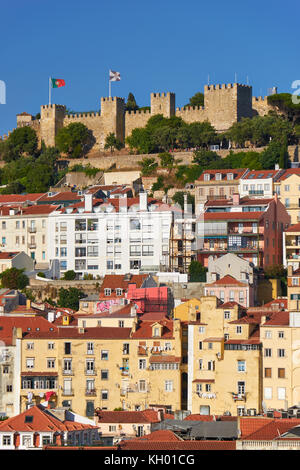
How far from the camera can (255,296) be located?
5972cm

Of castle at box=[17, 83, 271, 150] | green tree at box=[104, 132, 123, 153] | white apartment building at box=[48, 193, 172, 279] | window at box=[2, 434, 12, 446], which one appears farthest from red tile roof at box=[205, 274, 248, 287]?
green tree at box=[104, 132, 123, 153]

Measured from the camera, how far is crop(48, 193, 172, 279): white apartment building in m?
66.9

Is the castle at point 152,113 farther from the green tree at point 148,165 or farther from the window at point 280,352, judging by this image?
the window at point 280,352

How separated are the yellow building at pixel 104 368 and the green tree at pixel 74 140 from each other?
39.8 metres

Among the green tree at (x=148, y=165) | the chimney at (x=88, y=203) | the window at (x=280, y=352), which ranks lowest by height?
the window at (x=280, y=352)

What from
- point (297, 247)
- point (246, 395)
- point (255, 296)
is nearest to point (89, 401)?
point (246, 395)

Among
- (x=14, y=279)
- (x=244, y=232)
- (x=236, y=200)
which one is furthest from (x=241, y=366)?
(x=236, y=200)

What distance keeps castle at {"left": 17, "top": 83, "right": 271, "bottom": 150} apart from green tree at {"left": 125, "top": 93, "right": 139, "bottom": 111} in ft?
15.7

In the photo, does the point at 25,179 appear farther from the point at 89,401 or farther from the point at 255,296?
the point at 89,401

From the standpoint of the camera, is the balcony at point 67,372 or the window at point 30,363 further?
the window at point 30,363

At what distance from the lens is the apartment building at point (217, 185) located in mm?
72812

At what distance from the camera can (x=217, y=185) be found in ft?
241

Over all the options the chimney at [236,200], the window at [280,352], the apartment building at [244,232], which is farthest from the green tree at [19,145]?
the window at [280,352]

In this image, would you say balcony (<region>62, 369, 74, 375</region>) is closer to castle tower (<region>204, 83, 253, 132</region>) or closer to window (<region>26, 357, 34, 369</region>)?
window (<region>26, 357, 34, 369</region>)
